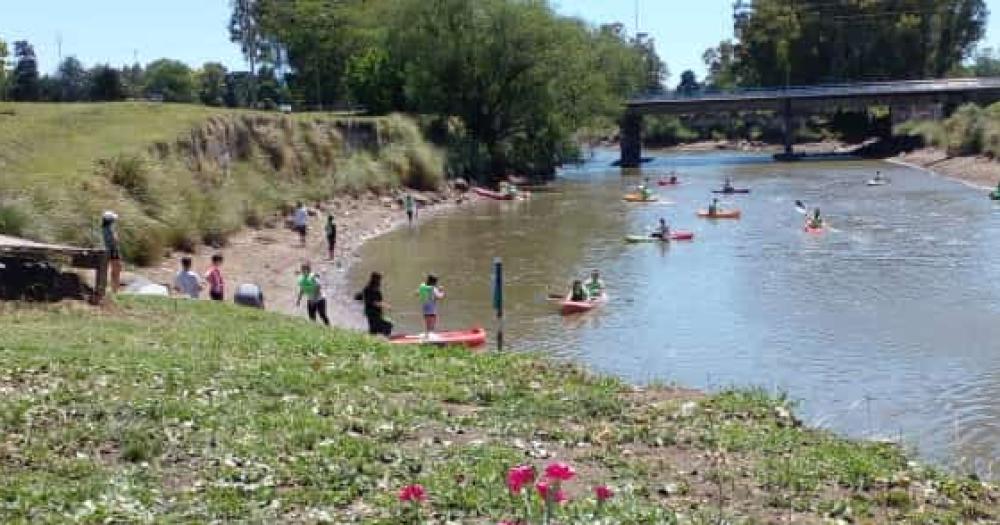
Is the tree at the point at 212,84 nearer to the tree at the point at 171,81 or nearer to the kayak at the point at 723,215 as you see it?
the tree at the point at 171,81

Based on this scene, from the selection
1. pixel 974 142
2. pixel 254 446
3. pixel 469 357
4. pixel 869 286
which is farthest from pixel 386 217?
pixel 974 142

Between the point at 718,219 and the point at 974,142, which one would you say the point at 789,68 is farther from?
the point at 718,219

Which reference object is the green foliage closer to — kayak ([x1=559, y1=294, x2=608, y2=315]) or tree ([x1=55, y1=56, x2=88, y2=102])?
tree ([x1=55, y1=56, x2=88, y2=102])

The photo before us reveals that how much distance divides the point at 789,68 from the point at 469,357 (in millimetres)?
123049

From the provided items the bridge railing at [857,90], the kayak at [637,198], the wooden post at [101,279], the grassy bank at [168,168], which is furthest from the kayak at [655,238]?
the bridge railing at [857,90]

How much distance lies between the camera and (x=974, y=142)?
82312 mm

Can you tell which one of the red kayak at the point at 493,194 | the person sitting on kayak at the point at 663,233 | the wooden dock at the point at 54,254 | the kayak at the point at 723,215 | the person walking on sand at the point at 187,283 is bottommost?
the person sitting on kayak at the point at 663,233

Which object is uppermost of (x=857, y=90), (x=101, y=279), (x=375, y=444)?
(x=857, y=90)

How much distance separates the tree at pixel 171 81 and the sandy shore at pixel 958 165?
86004mm

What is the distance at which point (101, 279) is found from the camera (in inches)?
708

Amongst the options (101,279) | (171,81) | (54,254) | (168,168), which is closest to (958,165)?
(168,168)

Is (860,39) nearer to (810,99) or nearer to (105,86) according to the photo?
(810,99)

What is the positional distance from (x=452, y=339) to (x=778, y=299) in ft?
35.7

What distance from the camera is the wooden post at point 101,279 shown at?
17438 mm
